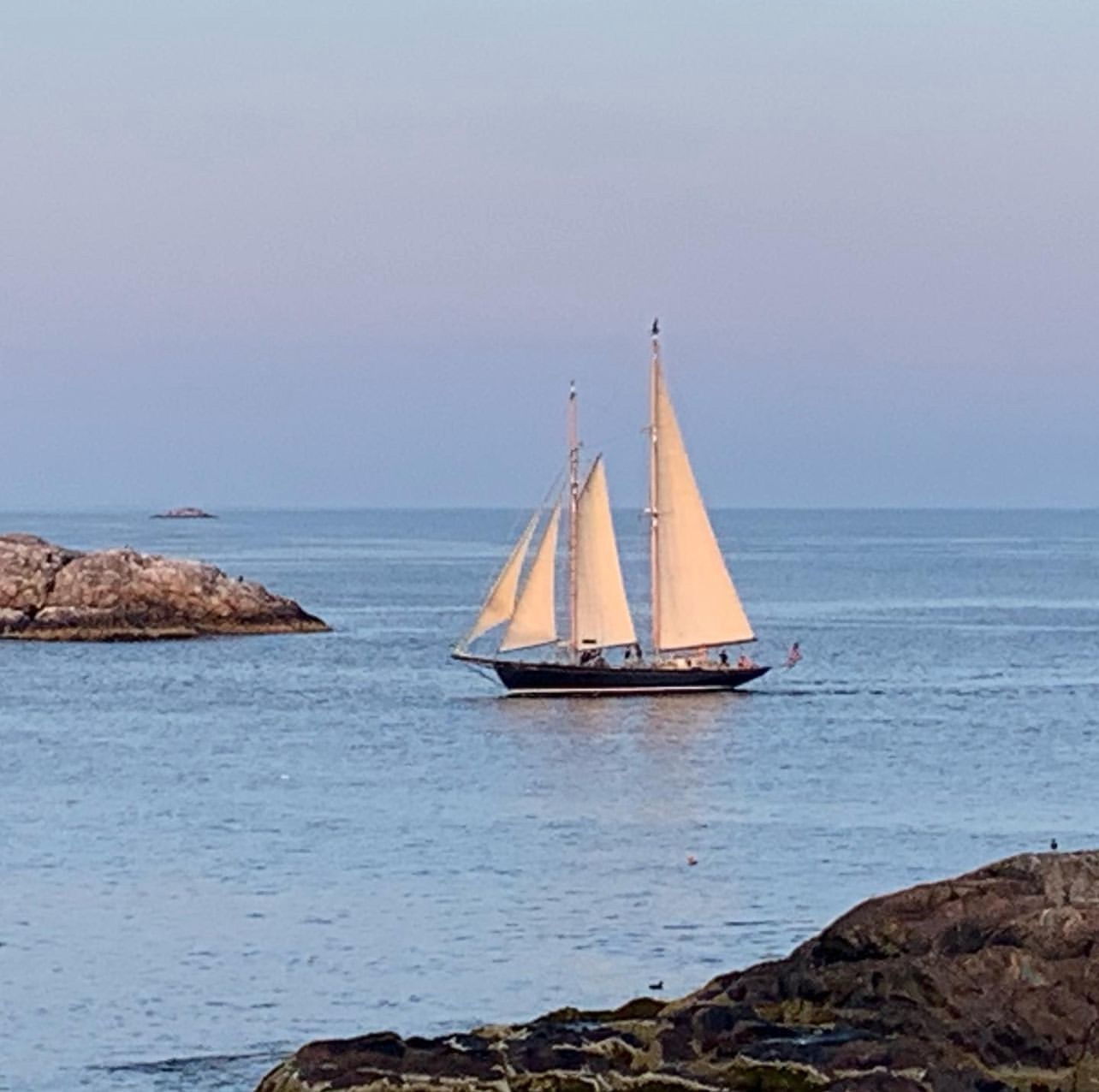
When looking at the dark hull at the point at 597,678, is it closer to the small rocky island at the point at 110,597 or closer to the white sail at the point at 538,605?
the white sail at the point at 538,605

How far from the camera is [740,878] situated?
118 ft

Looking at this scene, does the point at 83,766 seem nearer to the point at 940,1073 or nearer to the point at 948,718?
the point at 948,718

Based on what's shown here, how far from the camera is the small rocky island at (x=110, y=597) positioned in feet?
304

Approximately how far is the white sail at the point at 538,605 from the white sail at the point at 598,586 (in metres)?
1.13

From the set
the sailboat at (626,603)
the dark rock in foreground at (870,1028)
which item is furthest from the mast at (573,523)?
the dark rock in foreground at (870,1028)

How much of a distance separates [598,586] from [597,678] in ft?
8.53

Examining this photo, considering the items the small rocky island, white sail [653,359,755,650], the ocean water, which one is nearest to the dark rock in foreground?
the ocean water

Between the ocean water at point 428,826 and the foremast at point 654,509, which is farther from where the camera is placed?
the foremast at point 654,509

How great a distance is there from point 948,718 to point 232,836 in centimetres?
2753

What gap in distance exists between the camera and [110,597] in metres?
93.5

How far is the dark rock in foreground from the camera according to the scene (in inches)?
622

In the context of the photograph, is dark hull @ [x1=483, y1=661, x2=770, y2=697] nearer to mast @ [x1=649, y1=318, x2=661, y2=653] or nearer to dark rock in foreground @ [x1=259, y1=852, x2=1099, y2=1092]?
mast @ [x1=649, y1=318, x2=661, y2=653]

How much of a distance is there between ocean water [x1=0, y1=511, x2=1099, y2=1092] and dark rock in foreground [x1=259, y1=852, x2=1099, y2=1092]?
6574mm

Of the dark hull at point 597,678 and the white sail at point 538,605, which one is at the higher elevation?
the white sail at point 538,605
